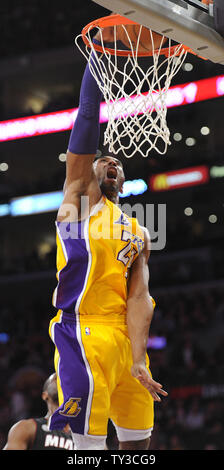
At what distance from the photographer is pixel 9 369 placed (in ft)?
46.0

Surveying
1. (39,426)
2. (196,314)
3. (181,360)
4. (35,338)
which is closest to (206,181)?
(196,314)

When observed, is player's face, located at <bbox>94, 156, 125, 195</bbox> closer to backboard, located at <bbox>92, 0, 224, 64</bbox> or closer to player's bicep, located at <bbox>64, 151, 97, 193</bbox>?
player's bicep, located at <bbox>64, 151, 97, 193</bbox>

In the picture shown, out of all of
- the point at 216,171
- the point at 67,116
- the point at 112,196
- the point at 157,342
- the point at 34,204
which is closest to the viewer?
the point at 112,196

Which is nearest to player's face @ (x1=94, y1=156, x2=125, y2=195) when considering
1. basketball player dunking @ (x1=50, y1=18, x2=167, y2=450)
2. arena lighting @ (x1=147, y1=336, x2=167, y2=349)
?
basketball player dunking @ (x1=50, y1=18, x2=167, y2=450)

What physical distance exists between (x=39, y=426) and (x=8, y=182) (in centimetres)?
1546

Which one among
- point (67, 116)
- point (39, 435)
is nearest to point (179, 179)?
point (67, 116)

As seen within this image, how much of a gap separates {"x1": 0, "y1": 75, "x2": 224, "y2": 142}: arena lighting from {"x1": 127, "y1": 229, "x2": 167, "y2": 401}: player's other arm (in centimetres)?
924

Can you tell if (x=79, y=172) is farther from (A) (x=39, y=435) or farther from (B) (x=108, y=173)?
(A) (x=39, y=435)

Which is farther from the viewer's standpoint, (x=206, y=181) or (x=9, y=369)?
(x=206, y=181)

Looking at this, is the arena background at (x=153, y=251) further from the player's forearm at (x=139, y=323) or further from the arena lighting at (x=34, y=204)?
the player's forearm at (x=139, y=323)

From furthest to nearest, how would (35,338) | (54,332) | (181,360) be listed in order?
(35,338) < (181,360) < (54,332)

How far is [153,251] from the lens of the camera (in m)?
16.0

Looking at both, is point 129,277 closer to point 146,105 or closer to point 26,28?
point 146,105

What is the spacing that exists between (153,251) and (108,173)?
40.8 feet
